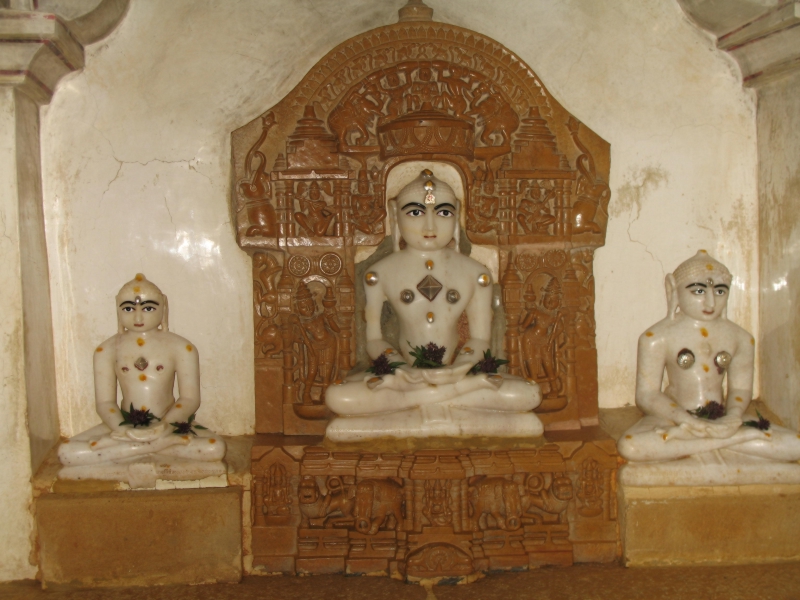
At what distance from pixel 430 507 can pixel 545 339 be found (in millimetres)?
1389

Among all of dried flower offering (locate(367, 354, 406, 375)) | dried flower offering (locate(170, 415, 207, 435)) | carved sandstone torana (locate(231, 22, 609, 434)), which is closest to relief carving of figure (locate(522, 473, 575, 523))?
carved sandstone torana (locate(231, 22, 609, 434))

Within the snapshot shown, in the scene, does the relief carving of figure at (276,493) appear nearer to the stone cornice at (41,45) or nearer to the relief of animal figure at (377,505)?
the relief of animal figure at (377,505)

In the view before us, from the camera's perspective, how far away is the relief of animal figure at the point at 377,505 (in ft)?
13.9

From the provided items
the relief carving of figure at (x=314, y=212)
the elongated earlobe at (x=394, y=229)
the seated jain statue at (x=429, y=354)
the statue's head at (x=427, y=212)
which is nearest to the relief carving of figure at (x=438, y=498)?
the seated jain statue at (x=429, y=354)

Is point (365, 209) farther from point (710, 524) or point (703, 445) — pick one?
point (710, 524)

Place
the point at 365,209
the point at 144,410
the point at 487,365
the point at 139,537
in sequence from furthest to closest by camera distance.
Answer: the point at 365,209, the point at 487,365, the point at 144,410, the point at 139,537

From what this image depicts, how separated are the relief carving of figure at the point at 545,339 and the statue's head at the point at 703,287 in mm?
768

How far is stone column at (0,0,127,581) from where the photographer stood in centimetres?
418

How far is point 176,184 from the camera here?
498cm

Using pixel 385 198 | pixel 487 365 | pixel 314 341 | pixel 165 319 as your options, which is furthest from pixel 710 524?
pixel 165 319

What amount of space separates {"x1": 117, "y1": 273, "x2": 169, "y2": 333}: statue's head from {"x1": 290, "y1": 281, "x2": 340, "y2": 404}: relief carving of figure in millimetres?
837

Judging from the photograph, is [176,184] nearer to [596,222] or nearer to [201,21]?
[201,21]

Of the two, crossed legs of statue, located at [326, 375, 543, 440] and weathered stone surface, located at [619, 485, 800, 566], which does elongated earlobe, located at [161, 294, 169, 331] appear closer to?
crossed legs of statue, located at [326, 375, 543, 440]

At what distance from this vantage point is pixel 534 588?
4.02 meters
